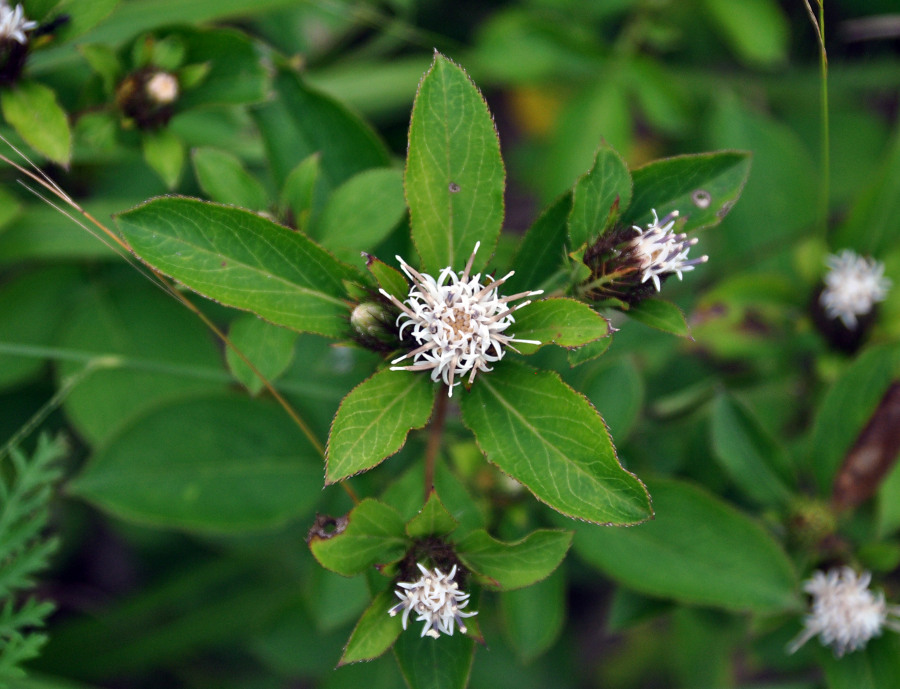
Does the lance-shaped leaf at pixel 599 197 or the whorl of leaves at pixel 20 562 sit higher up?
the lance-shaped leaf at pixel 599 197

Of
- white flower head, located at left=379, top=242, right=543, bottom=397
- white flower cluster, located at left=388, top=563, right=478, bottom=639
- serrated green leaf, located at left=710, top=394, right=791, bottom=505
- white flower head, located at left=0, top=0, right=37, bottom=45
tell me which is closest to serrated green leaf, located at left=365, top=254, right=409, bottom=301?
white flower head, located at left=379, top=242, right=543, bottom=397

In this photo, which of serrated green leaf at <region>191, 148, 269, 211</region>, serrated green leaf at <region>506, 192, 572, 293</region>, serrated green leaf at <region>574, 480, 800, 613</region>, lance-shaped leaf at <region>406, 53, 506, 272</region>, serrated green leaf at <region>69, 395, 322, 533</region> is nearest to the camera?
lance-shaped leaf at <region>406, 53, 506, 272</region>

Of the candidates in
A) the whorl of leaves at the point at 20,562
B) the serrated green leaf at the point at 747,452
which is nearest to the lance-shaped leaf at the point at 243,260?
the whorl of leaves at the point at 20,562

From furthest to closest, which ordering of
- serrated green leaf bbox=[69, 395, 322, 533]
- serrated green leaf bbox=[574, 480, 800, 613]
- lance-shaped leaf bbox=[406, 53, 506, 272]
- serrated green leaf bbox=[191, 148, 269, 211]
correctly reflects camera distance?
serrated green leaf bbox=[69, 395, 322, 533] → serrated green leaf bbox=[574, 480, 800, 613] → serrated green leaf bbox=[191, 148, 269, 211] → lance-shaped leaf bbox=[406, 53, 506, 272]

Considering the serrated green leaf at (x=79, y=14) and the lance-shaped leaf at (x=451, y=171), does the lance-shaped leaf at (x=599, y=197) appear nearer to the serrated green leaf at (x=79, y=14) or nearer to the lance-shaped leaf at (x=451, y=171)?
the lance-shaped leaf at (x=451, y=171)

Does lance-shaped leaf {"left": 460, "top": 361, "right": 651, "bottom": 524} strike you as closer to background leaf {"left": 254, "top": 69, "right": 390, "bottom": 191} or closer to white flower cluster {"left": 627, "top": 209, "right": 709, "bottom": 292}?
white flower cluster {"left": 627, "top": 209, "right": 709, "bottom": 292}

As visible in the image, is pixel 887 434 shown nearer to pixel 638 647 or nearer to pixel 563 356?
pixel 563 356
